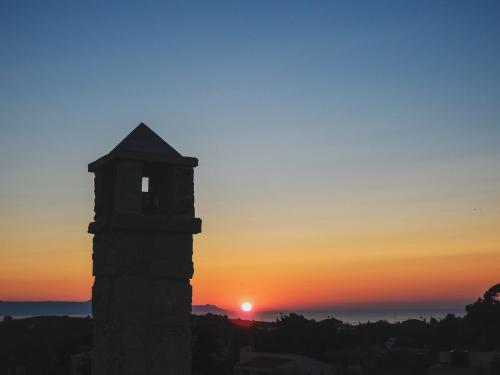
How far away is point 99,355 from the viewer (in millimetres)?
6773

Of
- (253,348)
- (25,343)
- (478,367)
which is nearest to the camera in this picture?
(478,367)

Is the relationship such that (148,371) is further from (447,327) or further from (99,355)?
(447,327)

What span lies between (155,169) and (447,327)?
1933 inches

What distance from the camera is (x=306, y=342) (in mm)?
50062

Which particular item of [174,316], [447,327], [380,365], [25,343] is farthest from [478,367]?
[174,316]

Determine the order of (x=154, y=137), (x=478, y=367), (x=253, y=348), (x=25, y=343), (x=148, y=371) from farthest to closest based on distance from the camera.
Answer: (x=253, y=348) < (x=25, y=343) < (x=478, y=367) < (x=154, y=137) < (x=148, y=371)

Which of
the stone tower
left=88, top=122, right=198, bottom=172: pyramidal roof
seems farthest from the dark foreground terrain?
left=88, top=122, right=198, bottom=172: pyramidal roof

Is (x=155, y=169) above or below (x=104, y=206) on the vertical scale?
above

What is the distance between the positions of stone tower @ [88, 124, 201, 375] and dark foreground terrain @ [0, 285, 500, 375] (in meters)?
14.1

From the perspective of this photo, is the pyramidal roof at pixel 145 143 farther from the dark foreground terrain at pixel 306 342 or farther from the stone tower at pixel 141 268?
the dark foreground terrain at pixel 306 342

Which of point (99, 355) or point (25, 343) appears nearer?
point (99, 355)

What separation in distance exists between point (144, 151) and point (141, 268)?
1258 mm

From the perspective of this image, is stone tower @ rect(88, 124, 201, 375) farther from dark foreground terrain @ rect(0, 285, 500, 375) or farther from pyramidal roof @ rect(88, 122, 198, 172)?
dark foreground terrain @ rect(0, 285, 500, 375)

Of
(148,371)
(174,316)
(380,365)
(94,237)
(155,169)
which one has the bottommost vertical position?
(380,365)
